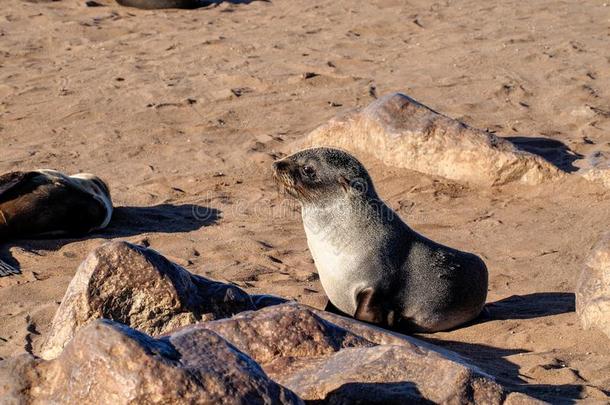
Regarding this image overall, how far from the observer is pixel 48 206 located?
646cm

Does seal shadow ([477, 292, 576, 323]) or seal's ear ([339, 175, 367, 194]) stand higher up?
seal's ear ([339, 175, 367, 194])

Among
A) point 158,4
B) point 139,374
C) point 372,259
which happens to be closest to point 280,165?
point 372,259

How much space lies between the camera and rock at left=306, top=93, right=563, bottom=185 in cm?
735

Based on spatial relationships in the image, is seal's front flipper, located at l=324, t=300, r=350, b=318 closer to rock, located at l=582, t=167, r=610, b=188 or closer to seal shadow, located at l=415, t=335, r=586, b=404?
seal shadow, located at l=415, t=335, r=586, b=404

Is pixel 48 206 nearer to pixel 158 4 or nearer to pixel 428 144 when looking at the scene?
pixel 428 144

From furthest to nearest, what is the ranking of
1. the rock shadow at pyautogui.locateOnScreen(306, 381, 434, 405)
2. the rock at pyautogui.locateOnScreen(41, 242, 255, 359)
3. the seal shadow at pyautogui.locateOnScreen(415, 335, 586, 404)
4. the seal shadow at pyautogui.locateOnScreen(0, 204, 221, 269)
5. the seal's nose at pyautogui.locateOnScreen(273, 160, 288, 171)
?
the seal shadow at pyautogui.locateOnScreen(0, 204, 221, 269)
the seal's nose at pyautogui.locateOnScreen(273, 160, 288, 171)
the rock at pyautogui.locateOnScreen(41, 242, 255, 359)
the seal shadow at pyautogui.locateOnScreen(415, 335, 586, 404)
the rock shadow at pyautogui.locateOnScreen(306, 381, 434, 405)

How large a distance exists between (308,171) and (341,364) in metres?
2.11

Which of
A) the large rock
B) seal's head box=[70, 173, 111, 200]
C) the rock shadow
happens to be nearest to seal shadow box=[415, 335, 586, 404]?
the large rock

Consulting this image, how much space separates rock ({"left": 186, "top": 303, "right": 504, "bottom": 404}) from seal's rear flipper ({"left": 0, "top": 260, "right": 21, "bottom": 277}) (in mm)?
2433

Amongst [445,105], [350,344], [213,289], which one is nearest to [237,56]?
[445,105]

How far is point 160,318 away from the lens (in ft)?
13.8

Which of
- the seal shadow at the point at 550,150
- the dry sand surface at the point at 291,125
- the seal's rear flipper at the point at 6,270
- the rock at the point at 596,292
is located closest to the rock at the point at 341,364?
the dry sand surface at the point at 291,125

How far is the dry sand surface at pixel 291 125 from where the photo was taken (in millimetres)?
5387

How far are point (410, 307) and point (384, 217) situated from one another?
1.60 ft
